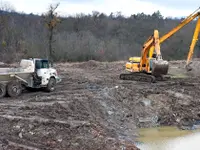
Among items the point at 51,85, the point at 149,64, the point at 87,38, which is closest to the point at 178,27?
the point at 149,64

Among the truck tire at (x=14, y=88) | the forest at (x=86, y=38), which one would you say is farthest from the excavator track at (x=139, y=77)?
the forest at (x=86, y=38)

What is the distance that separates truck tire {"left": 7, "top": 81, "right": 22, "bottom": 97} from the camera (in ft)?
61.7

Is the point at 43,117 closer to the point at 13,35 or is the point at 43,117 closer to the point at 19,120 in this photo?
the point at 19,120

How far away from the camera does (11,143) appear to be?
11.9 metres

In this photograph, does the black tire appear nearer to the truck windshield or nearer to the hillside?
the truck windshield

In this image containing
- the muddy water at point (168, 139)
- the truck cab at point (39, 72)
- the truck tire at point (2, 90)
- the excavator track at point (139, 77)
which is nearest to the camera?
the muddy water at point (168, 139)

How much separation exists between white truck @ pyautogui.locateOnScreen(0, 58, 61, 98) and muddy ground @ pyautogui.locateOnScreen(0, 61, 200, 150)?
1.53 ft

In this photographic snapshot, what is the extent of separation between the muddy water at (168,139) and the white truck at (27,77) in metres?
6.28

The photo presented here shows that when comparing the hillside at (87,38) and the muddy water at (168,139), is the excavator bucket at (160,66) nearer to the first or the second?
the muddy water at (168,139)

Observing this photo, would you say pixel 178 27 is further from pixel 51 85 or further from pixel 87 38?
pixel 87 38

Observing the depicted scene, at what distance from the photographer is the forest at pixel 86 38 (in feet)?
173

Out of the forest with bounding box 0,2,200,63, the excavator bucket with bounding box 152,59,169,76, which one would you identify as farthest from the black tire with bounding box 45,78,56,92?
the forest with bounding box 0,2,200,63

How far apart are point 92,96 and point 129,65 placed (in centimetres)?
890

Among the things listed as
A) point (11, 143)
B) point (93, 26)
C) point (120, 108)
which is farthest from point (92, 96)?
point (93, 26)
